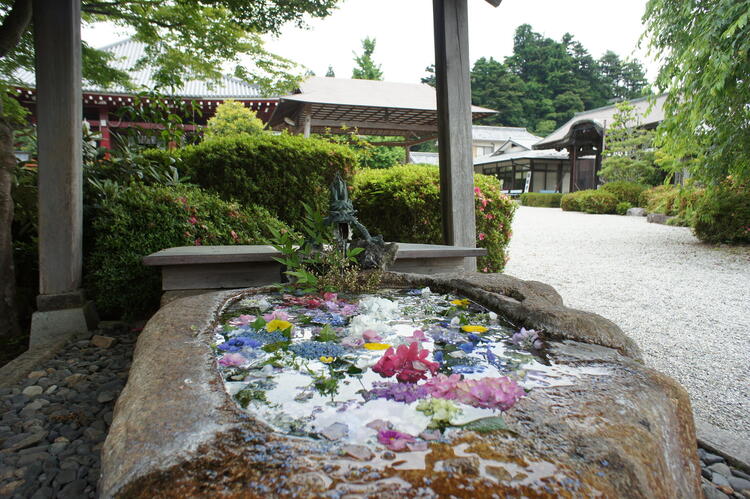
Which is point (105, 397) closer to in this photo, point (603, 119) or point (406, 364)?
point (406, 364)

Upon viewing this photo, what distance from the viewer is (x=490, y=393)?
3.52 ft

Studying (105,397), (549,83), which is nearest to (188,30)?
(105,397)

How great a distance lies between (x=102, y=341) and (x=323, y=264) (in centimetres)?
159

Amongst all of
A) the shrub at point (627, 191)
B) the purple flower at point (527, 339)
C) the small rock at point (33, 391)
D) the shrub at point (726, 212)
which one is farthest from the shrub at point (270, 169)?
the shrub at point (627, 191)

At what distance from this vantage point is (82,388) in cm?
227

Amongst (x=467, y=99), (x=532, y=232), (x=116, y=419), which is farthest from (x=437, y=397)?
(x=532, y=232)

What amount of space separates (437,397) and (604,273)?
548 cm

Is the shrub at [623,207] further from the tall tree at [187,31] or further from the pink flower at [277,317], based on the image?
the pink flower at [277,317]

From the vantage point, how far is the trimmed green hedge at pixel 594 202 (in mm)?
15977

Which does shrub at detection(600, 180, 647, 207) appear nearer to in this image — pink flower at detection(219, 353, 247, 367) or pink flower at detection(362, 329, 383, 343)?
pink flower at detection(362, 329, 383, 343)

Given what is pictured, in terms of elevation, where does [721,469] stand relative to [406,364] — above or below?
below

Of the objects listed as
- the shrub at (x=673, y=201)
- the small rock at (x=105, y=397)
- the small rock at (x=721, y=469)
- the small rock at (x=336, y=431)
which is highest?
the shrub at (x=673, y=201)

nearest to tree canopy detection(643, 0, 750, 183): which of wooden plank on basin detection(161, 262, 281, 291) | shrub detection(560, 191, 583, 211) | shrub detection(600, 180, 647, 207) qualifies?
wooden plank on basin detection(161, 262, 281, 291)

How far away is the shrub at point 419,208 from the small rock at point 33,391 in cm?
335
